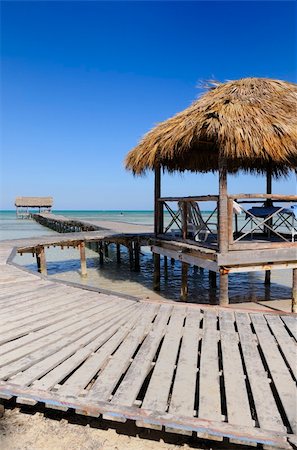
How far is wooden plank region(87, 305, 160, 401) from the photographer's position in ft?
8.41

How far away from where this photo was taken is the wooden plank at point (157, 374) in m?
2.44

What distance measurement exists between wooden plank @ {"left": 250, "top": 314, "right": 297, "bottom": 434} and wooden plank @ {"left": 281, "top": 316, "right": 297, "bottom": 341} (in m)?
0.25

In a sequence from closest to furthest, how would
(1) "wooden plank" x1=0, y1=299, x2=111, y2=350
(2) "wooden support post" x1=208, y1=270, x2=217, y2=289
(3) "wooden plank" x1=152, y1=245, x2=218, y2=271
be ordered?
1. (1) "wooden plank" x1=0, y1=299, x2=111, y2=350
2. (3) "wooden plank" x1=152, y1=245, x2=218, y2=271
3. (2) "wooden support post" x1=208, y1=270, x2=217, y2=289

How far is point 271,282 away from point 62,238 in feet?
21.7

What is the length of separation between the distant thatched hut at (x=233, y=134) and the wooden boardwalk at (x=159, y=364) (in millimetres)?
1768

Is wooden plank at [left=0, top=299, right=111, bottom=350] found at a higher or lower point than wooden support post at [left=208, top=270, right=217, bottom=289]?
higher

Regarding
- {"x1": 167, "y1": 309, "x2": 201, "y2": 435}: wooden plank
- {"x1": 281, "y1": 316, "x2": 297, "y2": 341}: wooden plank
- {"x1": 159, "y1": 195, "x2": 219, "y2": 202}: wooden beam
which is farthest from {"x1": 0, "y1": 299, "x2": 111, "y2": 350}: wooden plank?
{"x1": 159, "y1": 195, "x2": 219, "y2": 202}: wooden beam

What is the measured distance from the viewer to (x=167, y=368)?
2.90 metres

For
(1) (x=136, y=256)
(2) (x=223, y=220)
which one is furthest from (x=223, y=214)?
(1) (x=136, y=256)

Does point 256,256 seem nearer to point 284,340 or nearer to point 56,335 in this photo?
point 284,340

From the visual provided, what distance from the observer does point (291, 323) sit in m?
3.97

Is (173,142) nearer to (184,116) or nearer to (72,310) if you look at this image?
(184,116)

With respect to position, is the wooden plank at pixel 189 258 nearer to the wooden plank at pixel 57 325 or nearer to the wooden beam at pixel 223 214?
the wooden beam at pixel 223 214

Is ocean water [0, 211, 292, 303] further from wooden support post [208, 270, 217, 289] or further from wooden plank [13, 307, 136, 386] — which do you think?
wooden plank [13, 307, 136, 386]
